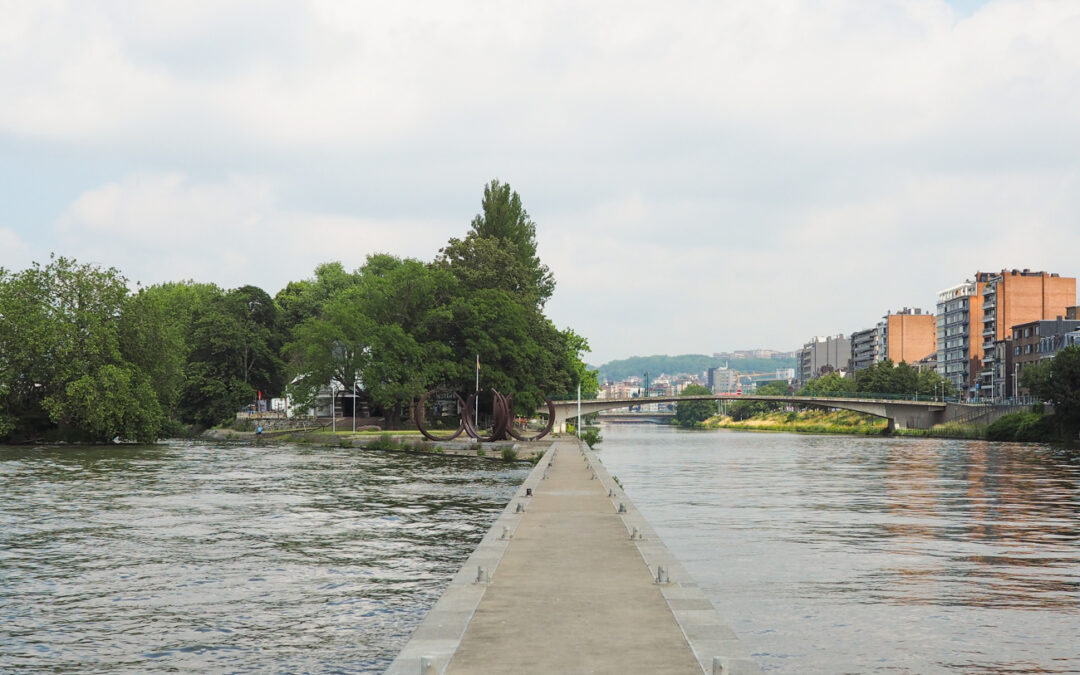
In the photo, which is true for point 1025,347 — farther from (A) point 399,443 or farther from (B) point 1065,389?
(A) point 399,443

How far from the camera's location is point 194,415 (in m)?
117

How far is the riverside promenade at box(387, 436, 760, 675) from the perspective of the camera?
10547mm

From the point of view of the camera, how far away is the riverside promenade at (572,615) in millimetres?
10547

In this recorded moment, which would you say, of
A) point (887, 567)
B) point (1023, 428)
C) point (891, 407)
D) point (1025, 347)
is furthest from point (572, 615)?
point (1025, 347)

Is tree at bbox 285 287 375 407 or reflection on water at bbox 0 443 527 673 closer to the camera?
reflection on water at bbox 0 443 527 673

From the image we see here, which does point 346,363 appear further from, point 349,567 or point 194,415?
point 349,567

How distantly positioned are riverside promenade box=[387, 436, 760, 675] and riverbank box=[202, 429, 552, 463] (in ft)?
146

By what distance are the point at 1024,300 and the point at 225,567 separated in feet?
637

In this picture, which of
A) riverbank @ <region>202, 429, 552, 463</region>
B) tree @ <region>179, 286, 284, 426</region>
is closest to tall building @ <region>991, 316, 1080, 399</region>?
riverbank @ <region>202, 429, 552, 463</region>

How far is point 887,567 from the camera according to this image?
71.6ft

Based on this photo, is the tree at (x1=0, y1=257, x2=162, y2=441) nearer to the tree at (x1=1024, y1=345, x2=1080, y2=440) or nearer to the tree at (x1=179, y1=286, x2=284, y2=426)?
the tree at (x1=179, y1=286, x2=284, y2=426)

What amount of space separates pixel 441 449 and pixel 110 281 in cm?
3287

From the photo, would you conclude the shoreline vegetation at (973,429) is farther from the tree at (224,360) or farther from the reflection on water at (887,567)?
the tree at (224,360)

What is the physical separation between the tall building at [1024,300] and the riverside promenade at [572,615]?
186137mm
